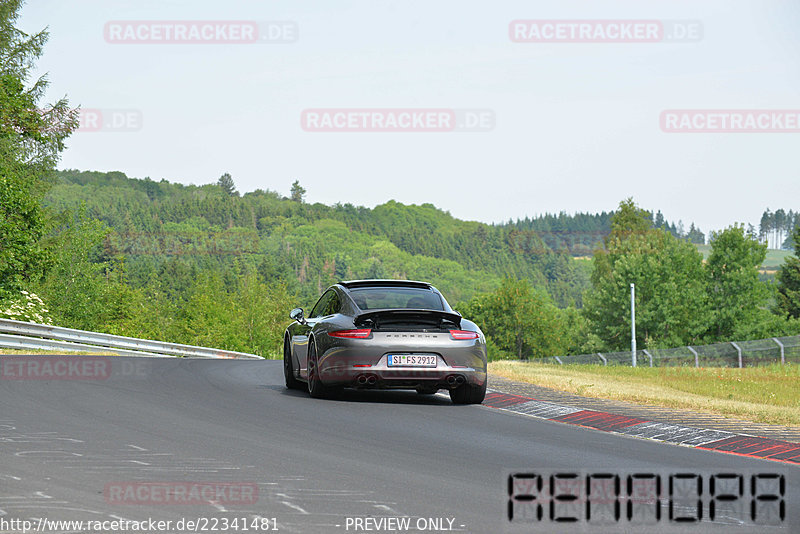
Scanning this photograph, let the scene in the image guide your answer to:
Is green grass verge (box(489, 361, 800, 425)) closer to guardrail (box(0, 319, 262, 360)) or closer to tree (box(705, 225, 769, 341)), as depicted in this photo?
guardrail (box(0, 319, 262, 360))

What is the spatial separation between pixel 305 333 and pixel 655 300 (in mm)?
70595

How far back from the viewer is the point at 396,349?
12242 mm

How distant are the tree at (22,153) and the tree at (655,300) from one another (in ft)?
169

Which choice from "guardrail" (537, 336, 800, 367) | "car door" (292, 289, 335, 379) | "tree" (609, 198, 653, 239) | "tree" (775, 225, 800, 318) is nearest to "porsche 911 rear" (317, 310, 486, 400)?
"car door" (292, 289, 335, 379)

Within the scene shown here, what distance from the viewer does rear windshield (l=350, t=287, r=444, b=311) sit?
514 inches

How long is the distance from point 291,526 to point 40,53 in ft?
136

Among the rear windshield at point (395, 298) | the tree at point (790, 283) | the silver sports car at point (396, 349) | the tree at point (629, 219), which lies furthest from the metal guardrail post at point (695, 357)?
the tree at point (629, 219)

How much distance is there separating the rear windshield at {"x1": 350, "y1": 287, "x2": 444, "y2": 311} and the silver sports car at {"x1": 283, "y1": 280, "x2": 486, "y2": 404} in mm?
15

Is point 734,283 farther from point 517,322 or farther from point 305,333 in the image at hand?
point 305,333

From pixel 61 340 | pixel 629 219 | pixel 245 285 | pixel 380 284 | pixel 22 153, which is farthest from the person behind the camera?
pixel 245 285

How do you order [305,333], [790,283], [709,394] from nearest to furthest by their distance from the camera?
[305,333] < [709,394] < [790,283]

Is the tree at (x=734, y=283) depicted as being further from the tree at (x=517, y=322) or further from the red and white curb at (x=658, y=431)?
the red and white curb at (x=658, y=431)

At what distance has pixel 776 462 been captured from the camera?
8.73 metres

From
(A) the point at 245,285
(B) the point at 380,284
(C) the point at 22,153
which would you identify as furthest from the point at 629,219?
(B) the point at 380,284
